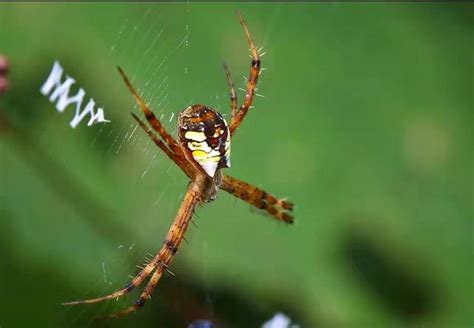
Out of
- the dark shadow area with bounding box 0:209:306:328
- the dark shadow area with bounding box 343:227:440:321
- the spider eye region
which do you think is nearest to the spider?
the spider eye region

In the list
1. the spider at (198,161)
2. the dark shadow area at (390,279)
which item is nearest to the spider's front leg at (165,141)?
the spider at (198,161)

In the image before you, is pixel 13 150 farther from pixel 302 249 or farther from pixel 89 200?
pixel 302 249

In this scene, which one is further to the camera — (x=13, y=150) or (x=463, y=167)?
(x=463, y=167)

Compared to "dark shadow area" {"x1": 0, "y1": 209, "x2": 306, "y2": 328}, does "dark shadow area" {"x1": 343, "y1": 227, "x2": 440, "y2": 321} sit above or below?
above

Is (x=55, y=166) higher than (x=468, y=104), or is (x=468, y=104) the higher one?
(x=468, y=104)

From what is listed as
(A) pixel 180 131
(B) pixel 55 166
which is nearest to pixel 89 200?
(B) pixel 55 166

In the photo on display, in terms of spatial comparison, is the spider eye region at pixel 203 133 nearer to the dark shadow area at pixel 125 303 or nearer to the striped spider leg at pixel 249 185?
the striped spider leg at pixel 249 185

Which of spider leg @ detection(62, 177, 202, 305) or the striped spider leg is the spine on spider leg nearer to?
spider leg @ detection(62, 177, 202, 305)

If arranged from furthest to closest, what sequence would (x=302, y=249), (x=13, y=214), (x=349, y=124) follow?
(x=349, y=124) → (x=302, y=249) → (x=13, y=214)
